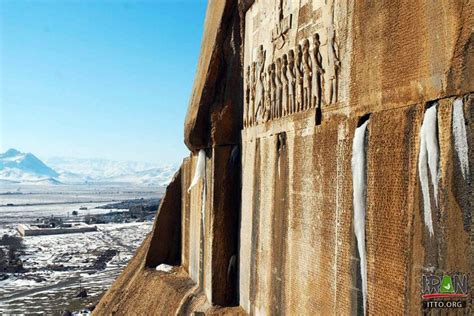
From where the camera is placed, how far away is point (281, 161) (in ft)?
25.6

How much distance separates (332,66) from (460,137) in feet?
8.01

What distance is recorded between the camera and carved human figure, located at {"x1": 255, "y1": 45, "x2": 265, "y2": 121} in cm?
906

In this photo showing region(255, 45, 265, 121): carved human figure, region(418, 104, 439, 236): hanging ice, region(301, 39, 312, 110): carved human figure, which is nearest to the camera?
region(418, 104, 439, 236): hanging ice

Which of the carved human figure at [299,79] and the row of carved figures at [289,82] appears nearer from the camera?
the row of carved figures at [289,82]

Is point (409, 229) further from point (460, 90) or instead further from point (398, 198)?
point (460, 90)

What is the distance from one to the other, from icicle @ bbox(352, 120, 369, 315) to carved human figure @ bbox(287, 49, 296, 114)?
7.57 feet

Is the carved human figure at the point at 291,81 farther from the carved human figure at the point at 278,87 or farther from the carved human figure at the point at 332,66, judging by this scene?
the carved human figure at the point at 332,66

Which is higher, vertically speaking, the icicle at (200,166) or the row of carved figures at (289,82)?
the row of carved figures at (289,82)

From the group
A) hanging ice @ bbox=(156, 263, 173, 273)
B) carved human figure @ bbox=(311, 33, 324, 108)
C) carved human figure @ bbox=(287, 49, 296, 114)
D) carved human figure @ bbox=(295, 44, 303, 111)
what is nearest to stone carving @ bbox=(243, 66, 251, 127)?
carved human figure @ bbox=(287, 49, 296, 114)

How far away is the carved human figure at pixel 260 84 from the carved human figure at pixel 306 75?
1.99 meters

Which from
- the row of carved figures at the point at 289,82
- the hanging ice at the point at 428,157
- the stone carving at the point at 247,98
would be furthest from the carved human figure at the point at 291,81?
the hanging ice at the point at 428,157

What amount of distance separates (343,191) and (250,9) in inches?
Result: 209

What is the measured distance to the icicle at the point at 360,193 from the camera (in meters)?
5.14

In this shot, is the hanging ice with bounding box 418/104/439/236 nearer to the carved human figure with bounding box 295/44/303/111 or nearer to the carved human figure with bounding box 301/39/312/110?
the carved human figure with bounding box 301/39/312/110
